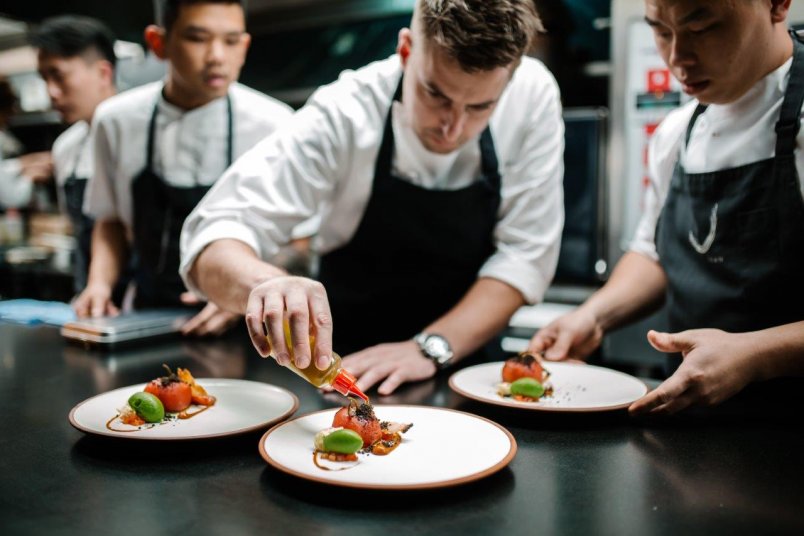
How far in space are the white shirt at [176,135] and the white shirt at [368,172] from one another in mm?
684

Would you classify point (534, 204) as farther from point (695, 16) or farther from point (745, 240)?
point (695, 16)

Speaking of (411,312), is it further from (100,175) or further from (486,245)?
(100,175)

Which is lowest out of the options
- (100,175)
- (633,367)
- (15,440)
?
(633,367)

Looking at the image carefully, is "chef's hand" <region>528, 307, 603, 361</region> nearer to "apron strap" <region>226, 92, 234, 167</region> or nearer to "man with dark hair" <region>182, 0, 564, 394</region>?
"man with dark hair" <region>182, 0, 564, 394</region>

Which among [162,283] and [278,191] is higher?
[278,191]

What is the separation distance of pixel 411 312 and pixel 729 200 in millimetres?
888

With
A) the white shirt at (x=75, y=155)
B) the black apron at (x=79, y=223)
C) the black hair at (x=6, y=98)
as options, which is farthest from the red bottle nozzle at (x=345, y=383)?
the black hair at (x=6, y=98)

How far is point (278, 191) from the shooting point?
177 cm

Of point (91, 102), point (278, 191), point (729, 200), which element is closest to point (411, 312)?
point (278, 191)

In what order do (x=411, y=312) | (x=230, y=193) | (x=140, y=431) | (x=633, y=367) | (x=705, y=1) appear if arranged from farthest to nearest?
1. (x=633, y=367)
2. (x=411, y=312)
3. (x=230, y=193)
4. (x=705, y=1)
5. (x=140, y=431)

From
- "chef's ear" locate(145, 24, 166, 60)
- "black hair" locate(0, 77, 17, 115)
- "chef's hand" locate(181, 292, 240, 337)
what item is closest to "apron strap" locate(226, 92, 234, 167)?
"chef's ear" locate(145, 24, 166, 60)

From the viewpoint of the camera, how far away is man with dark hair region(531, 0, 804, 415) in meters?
1.23

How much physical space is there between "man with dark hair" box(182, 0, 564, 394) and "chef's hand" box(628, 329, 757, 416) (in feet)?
1.68

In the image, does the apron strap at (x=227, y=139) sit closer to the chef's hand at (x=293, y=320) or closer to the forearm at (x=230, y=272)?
the forearm at (x=230, y=272)
